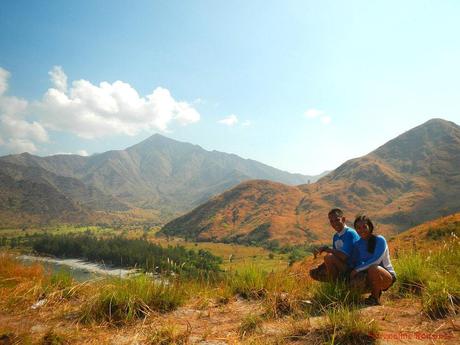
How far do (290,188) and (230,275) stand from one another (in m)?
191

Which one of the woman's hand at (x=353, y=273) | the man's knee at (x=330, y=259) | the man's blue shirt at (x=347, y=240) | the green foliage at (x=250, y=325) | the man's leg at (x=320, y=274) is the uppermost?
the man's blue shirt at (x=347, y=240)

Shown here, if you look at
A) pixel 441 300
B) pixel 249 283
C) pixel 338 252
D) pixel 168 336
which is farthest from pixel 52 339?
pixel 441 300

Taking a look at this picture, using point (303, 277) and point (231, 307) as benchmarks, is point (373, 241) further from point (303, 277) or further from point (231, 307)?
point (231, 307)

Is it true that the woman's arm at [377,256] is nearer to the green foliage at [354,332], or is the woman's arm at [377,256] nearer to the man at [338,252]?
the man at [338,252]

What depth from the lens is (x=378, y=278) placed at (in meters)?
5.48

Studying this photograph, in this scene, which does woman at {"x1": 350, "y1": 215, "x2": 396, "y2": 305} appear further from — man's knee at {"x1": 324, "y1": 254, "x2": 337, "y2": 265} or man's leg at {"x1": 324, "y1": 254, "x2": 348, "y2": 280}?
man's knee at {"x1": 324, "y1": 254, "x2": 337, "y2": 265}

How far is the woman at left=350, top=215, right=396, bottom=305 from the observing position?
5500mm

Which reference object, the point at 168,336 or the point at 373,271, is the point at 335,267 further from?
the point at 168,336

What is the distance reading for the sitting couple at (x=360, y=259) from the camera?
5539 mm

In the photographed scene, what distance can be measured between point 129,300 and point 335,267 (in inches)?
147

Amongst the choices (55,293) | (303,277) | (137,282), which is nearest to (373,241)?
(303,277)

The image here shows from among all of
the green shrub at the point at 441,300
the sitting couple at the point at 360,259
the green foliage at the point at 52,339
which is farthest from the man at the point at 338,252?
the green foliage at the point at 52,339

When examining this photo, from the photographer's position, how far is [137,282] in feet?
19.6

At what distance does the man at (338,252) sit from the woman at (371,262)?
15 centimetres
